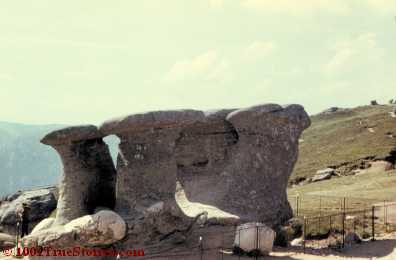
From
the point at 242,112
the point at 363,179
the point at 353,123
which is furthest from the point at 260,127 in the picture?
the point at 353,123

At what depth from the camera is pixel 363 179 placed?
40.7 meters

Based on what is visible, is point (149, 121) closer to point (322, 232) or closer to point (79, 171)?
point (79, 171)

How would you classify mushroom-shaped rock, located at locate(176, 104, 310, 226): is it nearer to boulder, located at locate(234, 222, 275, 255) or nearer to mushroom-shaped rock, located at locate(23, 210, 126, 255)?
boulder, located at locate(234, 222, 275, 255)

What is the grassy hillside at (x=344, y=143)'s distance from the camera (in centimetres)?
5138

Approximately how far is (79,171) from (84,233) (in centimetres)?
248

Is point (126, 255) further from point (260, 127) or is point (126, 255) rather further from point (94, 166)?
point (260, 127)

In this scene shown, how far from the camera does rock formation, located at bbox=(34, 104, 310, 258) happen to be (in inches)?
654

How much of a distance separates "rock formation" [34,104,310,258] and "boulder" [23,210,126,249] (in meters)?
0.69

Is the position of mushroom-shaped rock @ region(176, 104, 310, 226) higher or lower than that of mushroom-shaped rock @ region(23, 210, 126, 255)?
Result: higher

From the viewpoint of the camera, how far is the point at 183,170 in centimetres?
2142

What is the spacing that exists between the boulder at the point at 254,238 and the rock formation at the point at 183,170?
4.30ft

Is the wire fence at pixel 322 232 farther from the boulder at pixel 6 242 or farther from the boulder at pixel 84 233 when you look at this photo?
the boulder at pixel 6 242

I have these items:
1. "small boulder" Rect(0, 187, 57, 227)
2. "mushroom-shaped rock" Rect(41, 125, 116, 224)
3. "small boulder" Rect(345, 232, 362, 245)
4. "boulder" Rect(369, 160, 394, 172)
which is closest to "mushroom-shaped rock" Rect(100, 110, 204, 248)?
"mushroom-shaped rock" Rect(41, 125, 116, 224)

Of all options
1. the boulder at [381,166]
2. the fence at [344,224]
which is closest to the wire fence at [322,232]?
the fence at [344,224]
